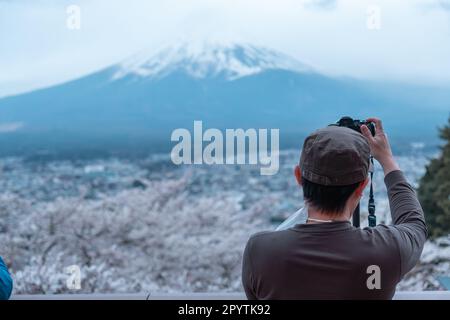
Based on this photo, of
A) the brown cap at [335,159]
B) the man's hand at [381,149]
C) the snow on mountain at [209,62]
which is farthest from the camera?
the snow on mountain at [209,62]

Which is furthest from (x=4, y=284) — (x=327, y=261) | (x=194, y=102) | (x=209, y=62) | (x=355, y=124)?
(x=209, y=62)

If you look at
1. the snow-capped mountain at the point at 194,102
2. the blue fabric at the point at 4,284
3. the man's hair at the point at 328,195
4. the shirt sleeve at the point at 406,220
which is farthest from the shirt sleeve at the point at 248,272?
the snow-capped mountain at the point at 194,102

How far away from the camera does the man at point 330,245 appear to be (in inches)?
31.9

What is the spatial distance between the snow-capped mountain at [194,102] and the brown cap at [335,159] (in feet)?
8.79

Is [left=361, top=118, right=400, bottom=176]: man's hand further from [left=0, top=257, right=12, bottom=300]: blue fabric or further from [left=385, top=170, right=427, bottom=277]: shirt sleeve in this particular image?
[left=0, top=257, right=12, bottom=300]: blue fabric

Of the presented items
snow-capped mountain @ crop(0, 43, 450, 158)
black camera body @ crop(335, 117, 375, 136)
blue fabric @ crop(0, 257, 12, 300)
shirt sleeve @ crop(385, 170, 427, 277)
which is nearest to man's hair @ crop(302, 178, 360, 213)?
shirt sleeve @ crop(385, 170, 427, 277)

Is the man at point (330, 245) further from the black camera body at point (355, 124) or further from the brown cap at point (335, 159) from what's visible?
the black camera body at point (355, 124)

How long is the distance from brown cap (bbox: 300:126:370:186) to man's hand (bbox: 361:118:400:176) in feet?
0.49

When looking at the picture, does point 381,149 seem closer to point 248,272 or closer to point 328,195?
point 328,195

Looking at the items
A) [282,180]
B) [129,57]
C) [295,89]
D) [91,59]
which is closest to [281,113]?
[295,89]

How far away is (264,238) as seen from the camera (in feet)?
2.75

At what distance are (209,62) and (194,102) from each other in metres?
0.32
